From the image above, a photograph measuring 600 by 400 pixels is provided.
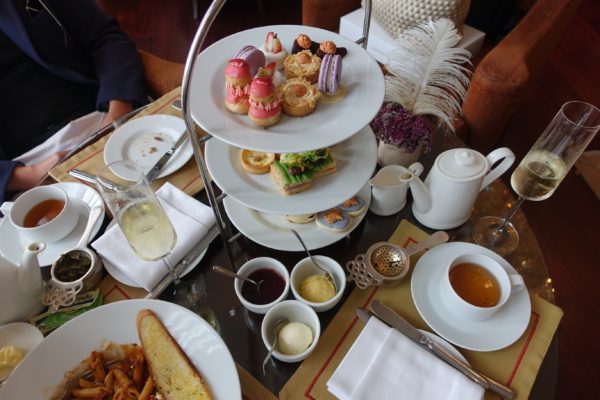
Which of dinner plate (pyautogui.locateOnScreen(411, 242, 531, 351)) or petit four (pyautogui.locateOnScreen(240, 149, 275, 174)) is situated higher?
petit four (pyautogui.locateOnScreen(240, 149, 275, 174))

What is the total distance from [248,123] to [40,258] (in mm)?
661

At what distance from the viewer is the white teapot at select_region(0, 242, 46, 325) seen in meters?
0.78

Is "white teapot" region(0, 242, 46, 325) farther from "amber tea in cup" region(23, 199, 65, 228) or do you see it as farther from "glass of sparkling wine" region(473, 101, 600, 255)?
"glass of sparkling wine" region(473, 101, 600, 255)

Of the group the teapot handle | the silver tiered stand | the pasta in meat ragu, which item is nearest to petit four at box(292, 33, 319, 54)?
the silver tiered stand

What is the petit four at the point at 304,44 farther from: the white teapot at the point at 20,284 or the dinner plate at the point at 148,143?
the white teapot at the point at 20,284

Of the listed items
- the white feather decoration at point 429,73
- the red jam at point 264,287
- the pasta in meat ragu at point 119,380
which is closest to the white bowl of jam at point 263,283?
the red jam at point 264,287

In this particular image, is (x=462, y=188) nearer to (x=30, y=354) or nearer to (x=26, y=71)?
(x=30, y=354)

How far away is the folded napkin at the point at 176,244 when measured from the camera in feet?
2.89

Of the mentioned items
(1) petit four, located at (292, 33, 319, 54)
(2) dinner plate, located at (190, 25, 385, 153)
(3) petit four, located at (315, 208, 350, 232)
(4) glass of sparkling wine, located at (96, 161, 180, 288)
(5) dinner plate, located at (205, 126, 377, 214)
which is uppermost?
(1) petit four, located at (292, 33, 319, 54)

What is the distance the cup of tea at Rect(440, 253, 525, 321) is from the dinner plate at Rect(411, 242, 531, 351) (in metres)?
0.02

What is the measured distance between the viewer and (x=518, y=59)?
1345mm

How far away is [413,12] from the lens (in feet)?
4.83

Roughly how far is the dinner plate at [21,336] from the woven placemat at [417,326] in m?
0.51

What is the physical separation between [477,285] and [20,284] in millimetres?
940
